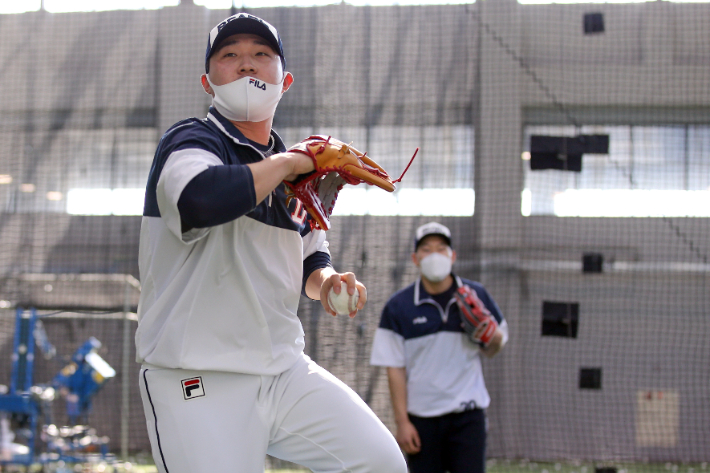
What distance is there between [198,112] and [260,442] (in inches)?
221

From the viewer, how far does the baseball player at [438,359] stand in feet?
14.3

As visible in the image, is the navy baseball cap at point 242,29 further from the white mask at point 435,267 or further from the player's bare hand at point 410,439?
the player's bare hand at point 410,439

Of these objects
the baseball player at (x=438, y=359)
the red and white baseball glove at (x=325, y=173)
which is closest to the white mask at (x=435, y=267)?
the baseball player at (x=438, y=359)

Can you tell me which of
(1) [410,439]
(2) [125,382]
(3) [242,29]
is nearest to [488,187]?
(1) [410,439]

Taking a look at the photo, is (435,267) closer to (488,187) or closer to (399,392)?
(399,392)

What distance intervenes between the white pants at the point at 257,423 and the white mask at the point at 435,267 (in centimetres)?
245

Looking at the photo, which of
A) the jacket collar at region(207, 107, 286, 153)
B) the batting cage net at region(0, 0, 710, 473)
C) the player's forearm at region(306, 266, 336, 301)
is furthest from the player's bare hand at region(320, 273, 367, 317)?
the batting cage net at region(0, 0, 710, 473)

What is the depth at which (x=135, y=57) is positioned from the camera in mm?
7324

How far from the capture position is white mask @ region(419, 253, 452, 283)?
462cm

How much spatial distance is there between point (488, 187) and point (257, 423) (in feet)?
17.5

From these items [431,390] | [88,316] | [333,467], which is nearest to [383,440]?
[333,467]

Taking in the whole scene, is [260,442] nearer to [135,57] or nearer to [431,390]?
[431,390]

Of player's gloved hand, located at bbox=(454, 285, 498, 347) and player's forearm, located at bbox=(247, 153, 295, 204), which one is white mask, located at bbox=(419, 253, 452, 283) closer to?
player's gloved hand, located at bbox=(454, 285, 498, 347)

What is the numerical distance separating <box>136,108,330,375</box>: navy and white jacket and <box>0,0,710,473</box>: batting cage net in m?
4.41
